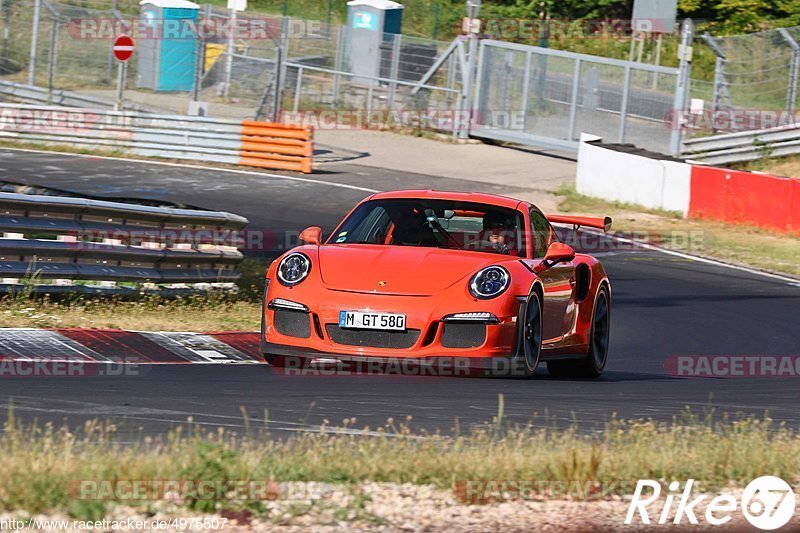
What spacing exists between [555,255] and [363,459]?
3.91m

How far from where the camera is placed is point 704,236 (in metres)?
21.4

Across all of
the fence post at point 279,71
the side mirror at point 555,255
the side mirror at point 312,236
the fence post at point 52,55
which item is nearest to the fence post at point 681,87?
the fence post at point 279,71

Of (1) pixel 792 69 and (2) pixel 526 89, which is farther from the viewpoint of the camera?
(2) pixel 526 89

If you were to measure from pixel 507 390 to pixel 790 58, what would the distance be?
2121 centimetres

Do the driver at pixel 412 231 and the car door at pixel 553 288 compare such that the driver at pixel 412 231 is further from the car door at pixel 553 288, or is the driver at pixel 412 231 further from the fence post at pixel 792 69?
the fence post at pixel 792 69

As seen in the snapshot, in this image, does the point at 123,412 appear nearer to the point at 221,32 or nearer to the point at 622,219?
the point at 622,219

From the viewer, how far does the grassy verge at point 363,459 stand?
15.7 feet

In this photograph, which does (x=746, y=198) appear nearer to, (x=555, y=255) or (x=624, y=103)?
(x=624, y=103)

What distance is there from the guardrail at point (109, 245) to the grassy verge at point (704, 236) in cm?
911

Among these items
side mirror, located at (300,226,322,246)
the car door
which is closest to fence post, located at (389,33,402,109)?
the car door

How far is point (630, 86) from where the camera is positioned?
96.5 ft

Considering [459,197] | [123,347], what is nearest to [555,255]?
[459,197]

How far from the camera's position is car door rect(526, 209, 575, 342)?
9133 mm

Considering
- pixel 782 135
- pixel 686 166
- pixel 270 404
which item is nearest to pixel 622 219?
pixel 686 166
